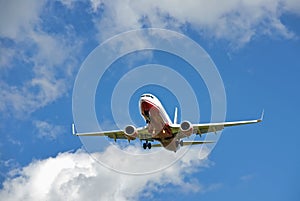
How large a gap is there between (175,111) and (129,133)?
16834mm

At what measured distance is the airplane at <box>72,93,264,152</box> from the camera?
352 feet

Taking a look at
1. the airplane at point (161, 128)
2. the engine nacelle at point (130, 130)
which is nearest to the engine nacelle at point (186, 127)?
the airplane at point (161, 128)

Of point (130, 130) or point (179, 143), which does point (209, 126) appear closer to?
point (179, 143)

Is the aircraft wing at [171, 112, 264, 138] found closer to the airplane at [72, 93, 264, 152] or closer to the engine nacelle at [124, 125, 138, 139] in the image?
the airplane at [72, 93, 264, 152]

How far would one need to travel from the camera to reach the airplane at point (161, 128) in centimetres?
10731

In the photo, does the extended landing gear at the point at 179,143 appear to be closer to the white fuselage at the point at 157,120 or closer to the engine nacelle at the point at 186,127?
the white fuselage at the point at 157,120

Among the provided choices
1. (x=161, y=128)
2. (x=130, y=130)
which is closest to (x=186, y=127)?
(x=161, y=128)

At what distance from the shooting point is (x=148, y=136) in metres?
112

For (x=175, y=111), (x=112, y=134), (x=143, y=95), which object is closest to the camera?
(x=143, y=95)

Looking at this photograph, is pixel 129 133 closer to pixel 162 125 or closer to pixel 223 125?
pixel 162 125

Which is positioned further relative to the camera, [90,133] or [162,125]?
[90,133]

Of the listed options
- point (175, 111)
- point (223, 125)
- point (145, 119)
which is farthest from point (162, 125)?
point (175, 111)

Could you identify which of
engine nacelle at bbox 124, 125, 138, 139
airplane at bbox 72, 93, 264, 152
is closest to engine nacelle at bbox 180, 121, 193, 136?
airplane at bbox 72, 93, 264, 152

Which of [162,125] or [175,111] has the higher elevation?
[175,111]
